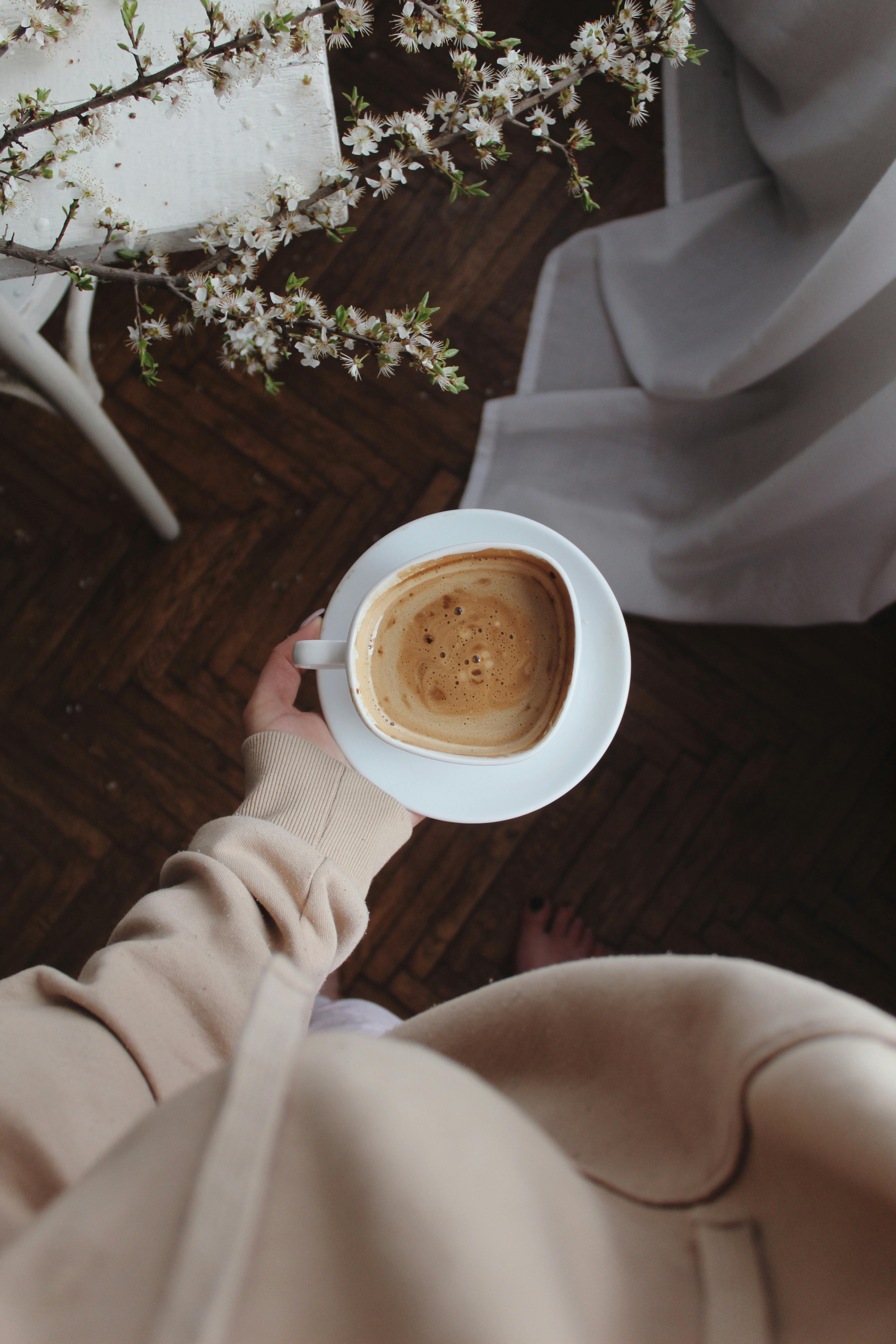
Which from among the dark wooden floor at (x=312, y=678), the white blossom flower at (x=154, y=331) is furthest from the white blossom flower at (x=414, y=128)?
the dark wooden floor at (x=312, y=678)

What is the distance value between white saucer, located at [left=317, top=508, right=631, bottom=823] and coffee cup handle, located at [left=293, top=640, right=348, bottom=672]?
4 centimetres

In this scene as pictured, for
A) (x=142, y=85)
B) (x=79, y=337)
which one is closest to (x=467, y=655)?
(x=142, y=85)

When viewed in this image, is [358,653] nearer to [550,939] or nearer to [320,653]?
[320,653]

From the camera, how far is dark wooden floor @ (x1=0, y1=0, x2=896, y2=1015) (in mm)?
1211

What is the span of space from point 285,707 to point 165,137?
51 centimetres

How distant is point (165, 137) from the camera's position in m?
0.67

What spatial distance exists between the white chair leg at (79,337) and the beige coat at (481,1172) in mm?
838

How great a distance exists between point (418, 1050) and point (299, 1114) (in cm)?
5

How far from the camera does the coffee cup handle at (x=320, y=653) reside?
0.65 metres

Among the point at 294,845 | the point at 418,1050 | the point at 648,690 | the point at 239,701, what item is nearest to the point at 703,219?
the point at 648,690

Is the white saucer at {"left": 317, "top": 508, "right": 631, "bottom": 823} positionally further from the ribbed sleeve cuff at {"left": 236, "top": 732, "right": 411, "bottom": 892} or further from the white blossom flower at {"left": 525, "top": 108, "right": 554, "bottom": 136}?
the white blossom flower at {"left": 525, "top": 108, "right": 554, "bottom": 136}

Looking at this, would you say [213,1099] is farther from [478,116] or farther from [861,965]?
[861,965]

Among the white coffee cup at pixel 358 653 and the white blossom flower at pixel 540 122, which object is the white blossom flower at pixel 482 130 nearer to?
the white blossom flower at pixel 540 122

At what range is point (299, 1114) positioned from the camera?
188 mm
